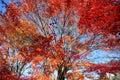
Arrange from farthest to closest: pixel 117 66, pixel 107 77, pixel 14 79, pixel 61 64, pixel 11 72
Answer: pixel 107 77, pixel 11 72, pixel 14 79, pixel 61 64, pixel 117 66

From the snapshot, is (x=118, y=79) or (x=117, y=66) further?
(x=118, y=79)

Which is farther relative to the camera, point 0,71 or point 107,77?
point 107,77

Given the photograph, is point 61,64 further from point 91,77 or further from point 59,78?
point 91,77

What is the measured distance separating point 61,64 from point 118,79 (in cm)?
974

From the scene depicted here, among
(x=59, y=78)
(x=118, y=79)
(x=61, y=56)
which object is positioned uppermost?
(x=61, y=56)

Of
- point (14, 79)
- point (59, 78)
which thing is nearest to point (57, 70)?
point (59, 78)

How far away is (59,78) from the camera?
1748 centimetres

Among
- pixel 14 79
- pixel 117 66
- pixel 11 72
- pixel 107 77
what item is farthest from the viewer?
pixel 107 77

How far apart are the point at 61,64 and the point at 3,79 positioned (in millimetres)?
6558

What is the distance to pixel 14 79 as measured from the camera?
2069 cm

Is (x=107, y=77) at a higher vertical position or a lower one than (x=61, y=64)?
lower

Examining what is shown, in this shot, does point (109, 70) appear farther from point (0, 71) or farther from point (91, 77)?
point (0, 71)

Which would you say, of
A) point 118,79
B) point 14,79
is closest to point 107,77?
point 118,79

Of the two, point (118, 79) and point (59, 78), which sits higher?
point (59, 78)
